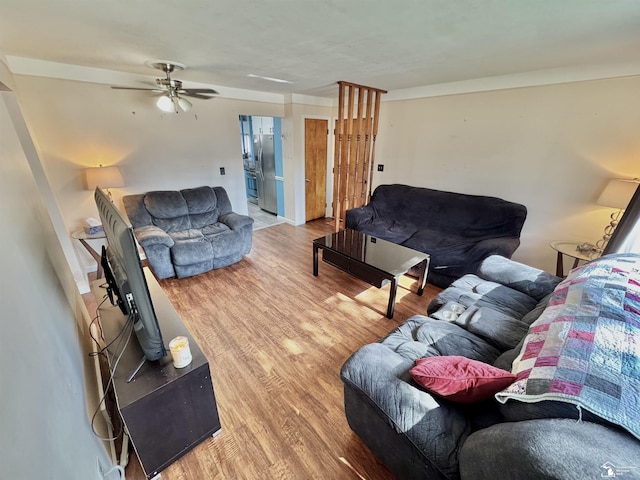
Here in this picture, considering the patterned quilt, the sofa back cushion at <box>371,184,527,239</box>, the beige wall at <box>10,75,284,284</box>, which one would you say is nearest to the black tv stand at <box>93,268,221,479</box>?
the patterned quilt

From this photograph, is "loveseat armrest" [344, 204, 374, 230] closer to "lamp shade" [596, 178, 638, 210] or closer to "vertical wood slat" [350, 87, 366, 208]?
"vertical wood slat" [350, 87, 366, 208]

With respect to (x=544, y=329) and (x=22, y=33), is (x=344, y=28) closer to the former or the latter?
(x=544, y=329)

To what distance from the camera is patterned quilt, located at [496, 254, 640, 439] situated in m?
0.81

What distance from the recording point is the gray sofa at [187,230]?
303cm

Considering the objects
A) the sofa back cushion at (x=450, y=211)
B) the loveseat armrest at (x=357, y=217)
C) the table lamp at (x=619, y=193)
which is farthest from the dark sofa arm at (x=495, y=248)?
the loveseat armrest at (x=357, y=217)

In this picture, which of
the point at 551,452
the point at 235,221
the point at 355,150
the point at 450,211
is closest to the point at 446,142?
the point at 450,211

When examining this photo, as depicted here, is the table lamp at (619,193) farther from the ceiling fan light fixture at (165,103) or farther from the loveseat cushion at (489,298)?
the ceiling fan light fixture at (165,103)

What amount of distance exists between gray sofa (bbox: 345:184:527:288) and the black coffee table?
0.31 m

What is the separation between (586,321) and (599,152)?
8.26 feet

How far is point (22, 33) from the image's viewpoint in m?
1.86

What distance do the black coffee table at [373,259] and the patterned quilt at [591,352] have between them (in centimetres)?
119

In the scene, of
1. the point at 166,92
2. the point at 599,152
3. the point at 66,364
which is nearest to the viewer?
Answer: the point at 66,364

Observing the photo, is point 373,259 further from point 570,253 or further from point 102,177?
point 102,177

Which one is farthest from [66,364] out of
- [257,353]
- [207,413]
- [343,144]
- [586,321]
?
[343,144]
